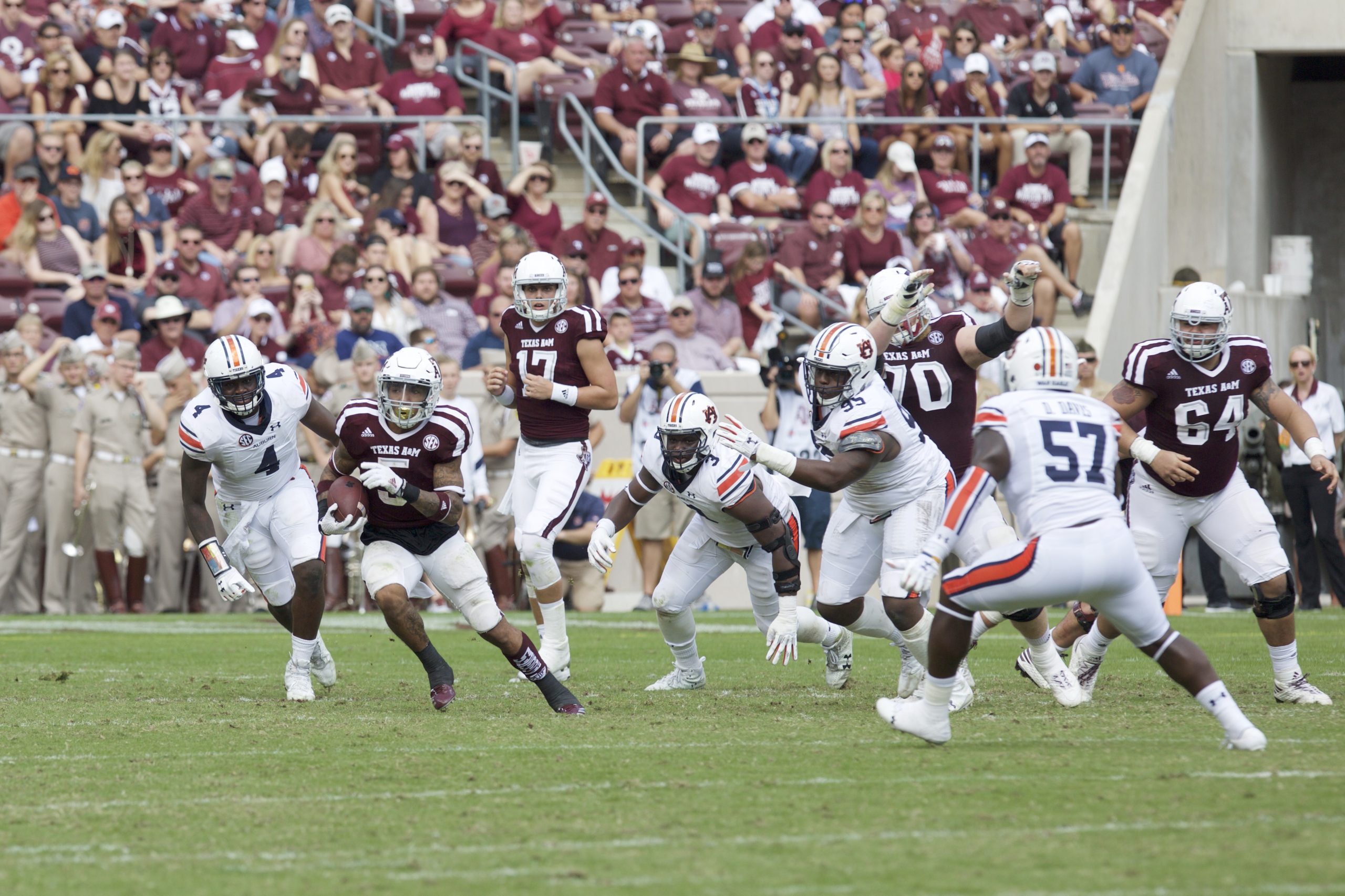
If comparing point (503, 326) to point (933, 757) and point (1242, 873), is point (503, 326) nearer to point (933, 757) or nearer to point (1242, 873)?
point (933, 757)

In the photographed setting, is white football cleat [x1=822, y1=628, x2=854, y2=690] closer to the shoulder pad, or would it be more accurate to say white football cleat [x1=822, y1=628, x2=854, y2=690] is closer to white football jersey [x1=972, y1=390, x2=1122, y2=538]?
the shoulder pad

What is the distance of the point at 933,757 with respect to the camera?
19.3 feet

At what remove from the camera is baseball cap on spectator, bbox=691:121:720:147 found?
52.3 feet

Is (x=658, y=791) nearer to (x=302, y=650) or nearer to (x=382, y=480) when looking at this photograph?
(x=382, y=480)

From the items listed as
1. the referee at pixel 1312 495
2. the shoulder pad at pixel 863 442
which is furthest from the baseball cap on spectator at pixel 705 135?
the shoulder pad at pixel 863 442

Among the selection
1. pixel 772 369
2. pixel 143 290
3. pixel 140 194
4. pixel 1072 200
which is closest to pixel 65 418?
pixel 143 290

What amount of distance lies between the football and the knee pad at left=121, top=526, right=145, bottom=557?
21.2 ft

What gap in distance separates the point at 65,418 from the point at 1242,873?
11.2m

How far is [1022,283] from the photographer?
7676 mm

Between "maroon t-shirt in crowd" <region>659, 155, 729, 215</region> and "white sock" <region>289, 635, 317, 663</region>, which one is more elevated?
"maroon t-shirt in crowd" <region>659, 155, 729, 215</region>

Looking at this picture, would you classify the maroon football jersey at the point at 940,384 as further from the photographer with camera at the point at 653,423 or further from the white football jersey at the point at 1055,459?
the photographer with camera at the point at 653,423

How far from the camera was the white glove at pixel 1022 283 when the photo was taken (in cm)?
756

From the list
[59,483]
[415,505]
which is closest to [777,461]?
[415,505]

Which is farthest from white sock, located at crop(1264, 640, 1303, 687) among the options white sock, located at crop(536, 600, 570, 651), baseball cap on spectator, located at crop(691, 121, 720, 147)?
baseball cap on spectator, located at crop(691, 121, 720, 147)
